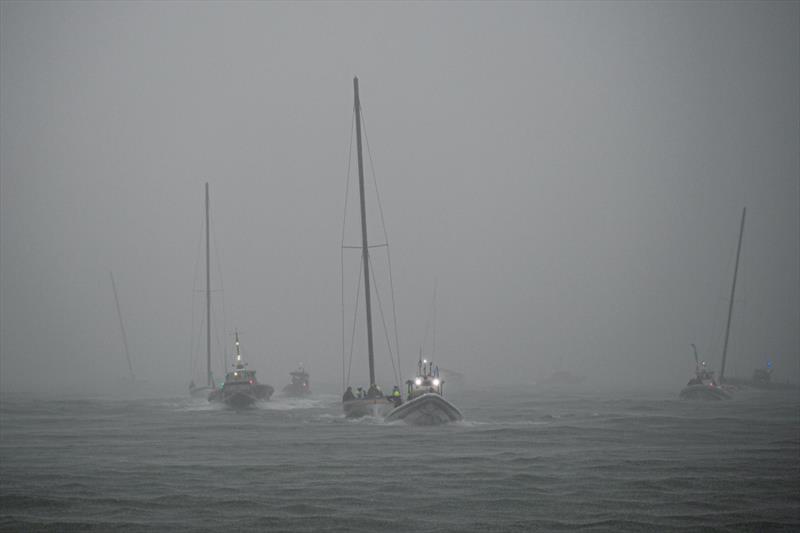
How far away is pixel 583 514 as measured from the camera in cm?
2120

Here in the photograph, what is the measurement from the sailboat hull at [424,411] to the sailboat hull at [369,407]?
3.36 m

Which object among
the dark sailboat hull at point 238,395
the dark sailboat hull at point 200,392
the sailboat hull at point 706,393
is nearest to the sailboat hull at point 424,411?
the dark sailboat hull at point 238,395

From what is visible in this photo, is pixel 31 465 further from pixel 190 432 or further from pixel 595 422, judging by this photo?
pixel 595 422

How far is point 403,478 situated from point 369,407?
2823 cm

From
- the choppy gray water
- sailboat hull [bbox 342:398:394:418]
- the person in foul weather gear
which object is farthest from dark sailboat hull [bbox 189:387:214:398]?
the person in foul weather gear

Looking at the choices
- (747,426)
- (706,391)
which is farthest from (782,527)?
(706,391)

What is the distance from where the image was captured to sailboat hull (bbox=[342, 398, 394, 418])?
5538 centimetres

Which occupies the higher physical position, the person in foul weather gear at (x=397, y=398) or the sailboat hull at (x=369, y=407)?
the person in foul weather gear at (x=397, y=398)

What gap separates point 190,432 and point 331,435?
11000mm

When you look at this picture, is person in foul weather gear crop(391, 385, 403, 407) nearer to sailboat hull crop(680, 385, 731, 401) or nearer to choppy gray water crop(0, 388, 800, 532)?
choppy gray water crop(0, 388, 800, 532)

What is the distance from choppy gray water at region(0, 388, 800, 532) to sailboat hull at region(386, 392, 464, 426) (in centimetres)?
90

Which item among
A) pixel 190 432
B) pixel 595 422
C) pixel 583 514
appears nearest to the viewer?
pixel 583 514

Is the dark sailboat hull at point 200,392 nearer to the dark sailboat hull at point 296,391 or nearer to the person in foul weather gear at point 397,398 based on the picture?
the dark sailboat hull at point 296,391

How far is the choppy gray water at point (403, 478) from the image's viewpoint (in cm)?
2059
